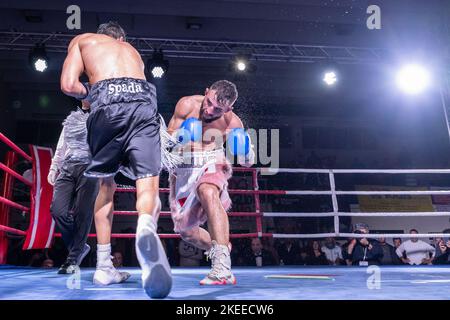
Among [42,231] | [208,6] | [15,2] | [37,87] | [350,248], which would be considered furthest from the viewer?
[37,87]

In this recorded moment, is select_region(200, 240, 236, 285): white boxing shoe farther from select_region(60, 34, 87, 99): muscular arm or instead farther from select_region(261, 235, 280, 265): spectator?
select_region(261, 235, 280, 265): spectator

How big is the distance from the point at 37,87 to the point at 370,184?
8.42m

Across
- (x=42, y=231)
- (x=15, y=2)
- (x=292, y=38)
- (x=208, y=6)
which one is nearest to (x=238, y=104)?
(x=292, y=38)

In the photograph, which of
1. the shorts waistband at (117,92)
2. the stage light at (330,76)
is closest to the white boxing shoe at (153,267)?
the shorts waistband at (117,92)

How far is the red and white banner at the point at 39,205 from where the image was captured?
373 centimetres

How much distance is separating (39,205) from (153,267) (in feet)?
9.08

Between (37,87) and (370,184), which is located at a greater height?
(37,87)

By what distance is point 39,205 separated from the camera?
12.4 ft

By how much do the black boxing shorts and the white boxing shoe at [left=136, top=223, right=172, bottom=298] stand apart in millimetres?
342

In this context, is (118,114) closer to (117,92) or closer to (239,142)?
(117,92)

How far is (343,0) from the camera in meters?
6.86

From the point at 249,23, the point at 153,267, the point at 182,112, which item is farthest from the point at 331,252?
the point at 153,267

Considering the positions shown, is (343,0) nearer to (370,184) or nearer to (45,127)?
(370,184)

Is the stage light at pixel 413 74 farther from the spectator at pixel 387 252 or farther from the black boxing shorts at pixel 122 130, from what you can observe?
the black boxing shorts at pixel 122 130
